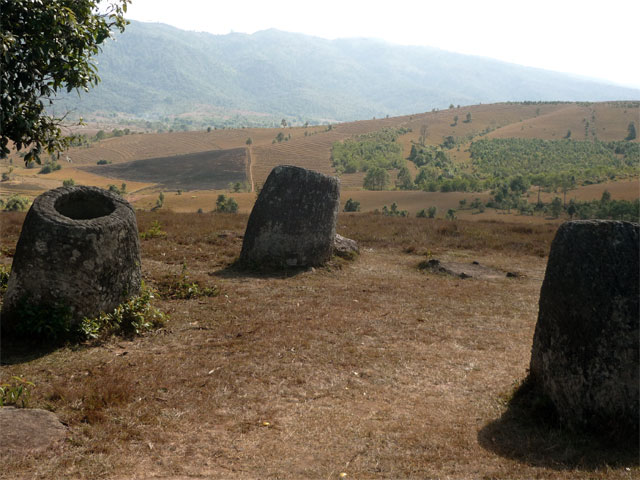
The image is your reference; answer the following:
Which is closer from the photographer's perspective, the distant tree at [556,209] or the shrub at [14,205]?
the shrub at [14,205]

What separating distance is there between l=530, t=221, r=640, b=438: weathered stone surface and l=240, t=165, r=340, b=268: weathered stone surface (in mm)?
8212

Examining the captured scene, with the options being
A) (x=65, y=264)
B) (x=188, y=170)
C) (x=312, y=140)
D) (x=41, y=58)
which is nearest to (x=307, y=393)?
(x=65, y=264)

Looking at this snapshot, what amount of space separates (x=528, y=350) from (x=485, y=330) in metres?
1.14

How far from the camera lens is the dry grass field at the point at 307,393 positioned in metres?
4.69

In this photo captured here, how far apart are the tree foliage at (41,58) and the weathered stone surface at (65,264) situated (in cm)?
125

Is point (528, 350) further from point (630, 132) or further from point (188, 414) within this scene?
point (630, 132)

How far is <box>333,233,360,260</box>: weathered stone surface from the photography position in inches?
597

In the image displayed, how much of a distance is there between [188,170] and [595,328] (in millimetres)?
114751

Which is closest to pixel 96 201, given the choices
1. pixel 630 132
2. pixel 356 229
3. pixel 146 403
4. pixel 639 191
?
pixel 146 403

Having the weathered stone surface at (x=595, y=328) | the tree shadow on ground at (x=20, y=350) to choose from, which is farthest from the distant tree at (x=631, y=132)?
the tree shadow on ground at (x=20, y=350)

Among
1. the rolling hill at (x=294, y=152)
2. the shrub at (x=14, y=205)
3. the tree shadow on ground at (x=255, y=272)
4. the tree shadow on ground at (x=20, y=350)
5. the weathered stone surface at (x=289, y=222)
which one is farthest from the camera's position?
the rolling hill at (x=294, y=152)

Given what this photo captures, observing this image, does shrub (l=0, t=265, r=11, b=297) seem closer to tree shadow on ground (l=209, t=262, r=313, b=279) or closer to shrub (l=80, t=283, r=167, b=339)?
shrub (l=80, t=283, r=167, b=339)

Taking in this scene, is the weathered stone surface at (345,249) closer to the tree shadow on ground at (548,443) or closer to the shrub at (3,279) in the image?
the shrub at (3,279)

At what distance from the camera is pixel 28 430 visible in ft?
15.7
